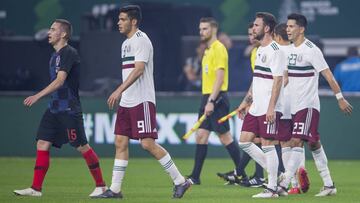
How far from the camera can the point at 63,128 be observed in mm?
17516

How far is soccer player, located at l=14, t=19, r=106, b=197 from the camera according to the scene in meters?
17.4

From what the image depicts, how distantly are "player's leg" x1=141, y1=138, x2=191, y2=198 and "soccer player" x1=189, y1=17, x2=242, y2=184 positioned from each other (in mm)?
3106

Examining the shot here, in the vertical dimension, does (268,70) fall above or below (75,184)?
above

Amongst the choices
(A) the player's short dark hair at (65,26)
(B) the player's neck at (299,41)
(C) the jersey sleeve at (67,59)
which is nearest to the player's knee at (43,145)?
(C) the jersey sleeve at (67,59)

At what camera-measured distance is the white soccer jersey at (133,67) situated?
55.4 feet

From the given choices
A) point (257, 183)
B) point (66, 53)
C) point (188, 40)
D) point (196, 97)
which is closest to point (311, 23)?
point (188, 40)

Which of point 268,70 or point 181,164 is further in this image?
point 181,164

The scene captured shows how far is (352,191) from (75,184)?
4.11m

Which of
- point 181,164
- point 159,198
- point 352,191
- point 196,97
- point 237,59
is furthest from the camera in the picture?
point 237,59

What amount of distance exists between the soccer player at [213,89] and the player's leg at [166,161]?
3.11 metres

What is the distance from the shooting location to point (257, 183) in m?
19.9

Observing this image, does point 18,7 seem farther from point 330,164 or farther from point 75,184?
point 75,184

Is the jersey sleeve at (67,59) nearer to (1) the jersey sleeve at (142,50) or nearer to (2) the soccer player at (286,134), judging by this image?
(1) the jersey sleeve at (142,50)

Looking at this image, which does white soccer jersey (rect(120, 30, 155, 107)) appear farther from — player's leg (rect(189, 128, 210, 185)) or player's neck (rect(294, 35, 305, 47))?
player's leg (rect(189, 128, 210, 185))
